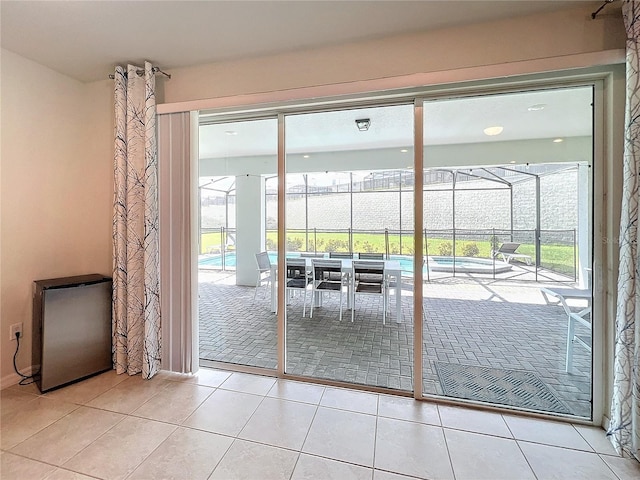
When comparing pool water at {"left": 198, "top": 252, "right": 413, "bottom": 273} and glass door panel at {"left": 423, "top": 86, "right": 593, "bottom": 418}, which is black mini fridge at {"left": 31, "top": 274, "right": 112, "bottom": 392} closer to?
pool water at {"left": 198, "top": 252, "right": 413, "bottom": 273}

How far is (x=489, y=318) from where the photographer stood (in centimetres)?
271

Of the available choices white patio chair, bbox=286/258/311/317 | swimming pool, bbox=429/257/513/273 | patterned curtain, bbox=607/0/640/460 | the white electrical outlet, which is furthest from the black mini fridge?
patterned curtain, bbox=607/0/640/460

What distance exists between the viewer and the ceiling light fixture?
10.1ft

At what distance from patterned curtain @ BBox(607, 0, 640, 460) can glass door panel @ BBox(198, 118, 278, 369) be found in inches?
91.3

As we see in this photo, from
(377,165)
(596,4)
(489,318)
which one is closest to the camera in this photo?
(596,4)

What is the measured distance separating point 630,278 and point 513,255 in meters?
0.78

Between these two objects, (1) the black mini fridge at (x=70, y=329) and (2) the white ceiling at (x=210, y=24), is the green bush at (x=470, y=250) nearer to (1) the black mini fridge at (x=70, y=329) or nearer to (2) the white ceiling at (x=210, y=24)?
(2) the white ceiling at (x=210, y=24)

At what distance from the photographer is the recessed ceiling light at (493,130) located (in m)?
2.95

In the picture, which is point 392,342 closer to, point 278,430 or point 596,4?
point 278,430

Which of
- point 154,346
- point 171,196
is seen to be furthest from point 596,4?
point 154,346

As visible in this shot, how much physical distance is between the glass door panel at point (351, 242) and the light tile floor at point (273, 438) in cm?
44

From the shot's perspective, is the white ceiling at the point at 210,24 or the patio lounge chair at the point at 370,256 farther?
the patio lounge chair at the point at 370,256

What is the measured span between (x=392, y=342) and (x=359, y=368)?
1.95ft

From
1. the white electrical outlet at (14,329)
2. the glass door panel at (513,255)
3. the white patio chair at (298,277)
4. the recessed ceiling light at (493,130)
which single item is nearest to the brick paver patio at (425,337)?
the glass door panel at (513,255)
